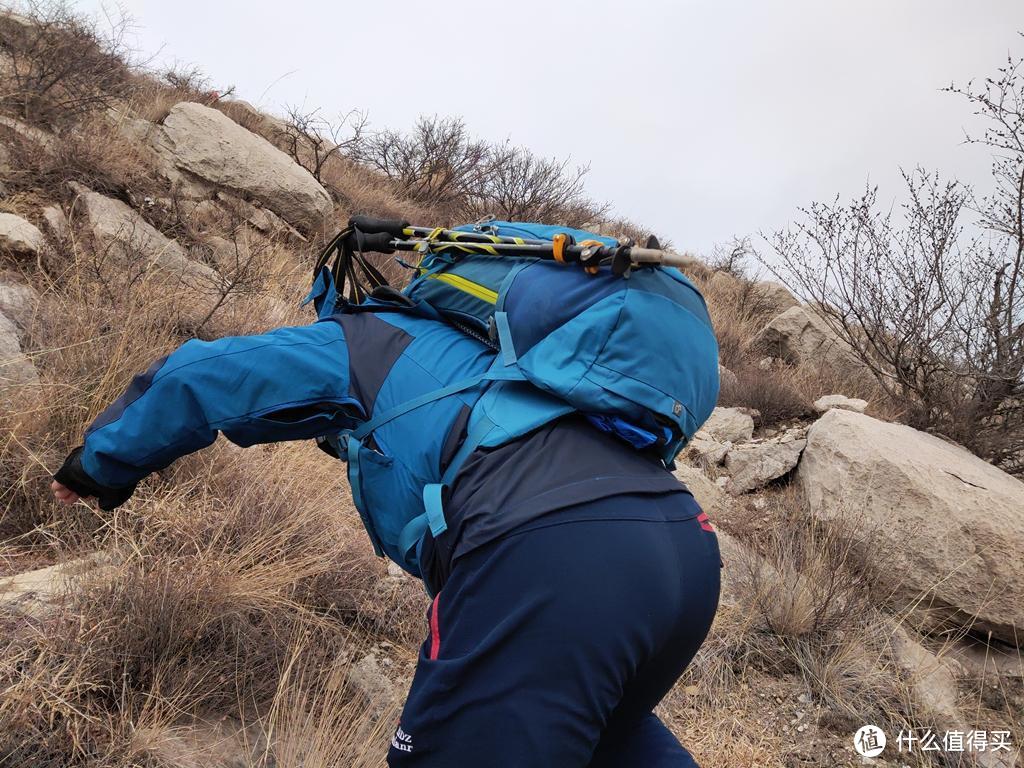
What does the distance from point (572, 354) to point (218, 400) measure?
0.68 m

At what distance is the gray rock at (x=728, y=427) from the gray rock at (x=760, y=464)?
1.64ft

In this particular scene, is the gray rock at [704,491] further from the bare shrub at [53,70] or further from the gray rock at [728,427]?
the bare shrub at [53,70]

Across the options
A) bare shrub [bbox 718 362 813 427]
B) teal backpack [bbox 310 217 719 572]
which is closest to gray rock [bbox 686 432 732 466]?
bare shrub [bbox 718 362 813 427]

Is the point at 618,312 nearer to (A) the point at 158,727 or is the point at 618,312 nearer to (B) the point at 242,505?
(A) the point at 158,727

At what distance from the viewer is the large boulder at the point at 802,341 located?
8953mm

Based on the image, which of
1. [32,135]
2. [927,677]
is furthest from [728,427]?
[32,135]

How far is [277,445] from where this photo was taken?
3.43 metres

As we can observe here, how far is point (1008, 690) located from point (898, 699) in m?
1.00

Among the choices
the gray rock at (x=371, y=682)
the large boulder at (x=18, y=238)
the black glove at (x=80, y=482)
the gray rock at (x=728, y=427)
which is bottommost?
the gray rock at (x=371, y=682)

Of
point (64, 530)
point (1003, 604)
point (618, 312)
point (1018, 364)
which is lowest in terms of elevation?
point (64, 530)

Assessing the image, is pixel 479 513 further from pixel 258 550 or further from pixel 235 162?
pixel 235 162

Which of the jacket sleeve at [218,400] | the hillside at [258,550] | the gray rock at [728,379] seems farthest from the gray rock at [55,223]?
the gray rock at [728,379]

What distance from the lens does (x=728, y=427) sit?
20.5 ft

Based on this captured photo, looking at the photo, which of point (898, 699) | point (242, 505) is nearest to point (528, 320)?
point (242, 505)
